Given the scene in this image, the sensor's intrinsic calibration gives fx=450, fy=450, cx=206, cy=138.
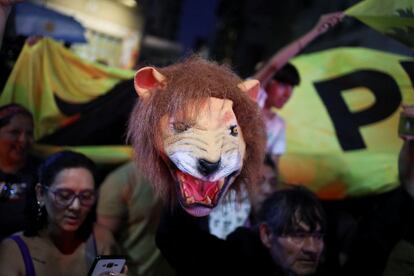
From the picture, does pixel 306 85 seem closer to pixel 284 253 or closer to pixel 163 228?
pixel 284 253

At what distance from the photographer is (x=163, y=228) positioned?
5.35 ft

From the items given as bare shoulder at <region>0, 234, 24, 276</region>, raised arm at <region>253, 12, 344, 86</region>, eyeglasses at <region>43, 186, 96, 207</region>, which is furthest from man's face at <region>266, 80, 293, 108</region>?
bare shoulder at <region>0, 234, 24, 276</region>

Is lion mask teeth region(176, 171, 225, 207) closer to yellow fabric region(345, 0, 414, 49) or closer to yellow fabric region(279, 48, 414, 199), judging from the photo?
yellow fabric region(345, 0, 414, 49)

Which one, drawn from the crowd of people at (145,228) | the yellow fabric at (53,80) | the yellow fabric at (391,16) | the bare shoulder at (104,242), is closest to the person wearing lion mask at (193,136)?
the crowd of people at (145,228)

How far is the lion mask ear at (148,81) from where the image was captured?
1.46m

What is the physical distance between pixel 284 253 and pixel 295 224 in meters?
0.13

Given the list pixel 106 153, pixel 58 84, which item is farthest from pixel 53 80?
pixel 106 153

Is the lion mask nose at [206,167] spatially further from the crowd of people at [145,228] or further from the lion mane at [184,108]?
the crowd of people at [145,228]

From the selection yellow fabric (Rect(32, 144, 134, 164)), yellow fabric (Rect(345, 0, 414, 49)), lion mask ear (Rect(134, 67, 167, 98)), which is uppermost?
yellow fabric (Rect(345, 0, 414, 49))

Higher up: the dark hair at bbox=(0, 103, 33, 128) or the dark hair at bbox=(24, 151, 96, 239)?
the dark hair at bbox=(0, 103, 33, 128)

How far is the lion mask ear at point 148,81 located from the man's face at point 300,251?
0.88 metres

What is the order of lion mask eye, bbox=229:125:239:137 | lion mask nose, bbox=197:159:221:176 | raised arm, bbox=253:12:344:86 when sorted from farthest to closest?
raised arm, bbox=253:12:344:86
lion mask eye, bbox=229:125:239:137
lion mask nose, bbox=197:159:221:176

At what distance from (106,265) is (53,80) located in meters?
2.06

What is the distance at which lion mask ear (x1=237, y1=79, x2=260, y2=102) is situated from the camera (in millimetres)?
1573
